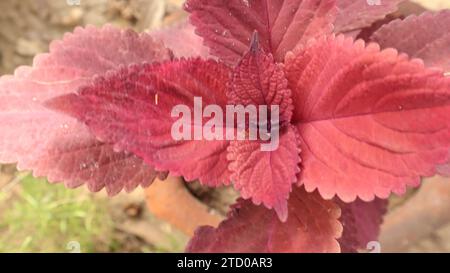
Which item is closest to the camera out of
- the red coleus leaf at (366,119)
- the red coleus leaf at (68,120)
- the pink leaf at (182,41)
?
the red coleus leaf at (366,119)

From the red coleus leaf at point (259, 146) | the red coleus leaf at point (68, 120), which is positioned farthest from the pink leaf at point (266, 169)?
the red coleus leaf at point (68, 120)

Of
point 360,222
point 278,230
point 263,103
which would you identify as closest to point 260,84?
point 263,103

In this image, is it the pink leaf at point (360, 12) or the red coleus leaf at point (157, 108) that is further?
the pink leaf at point (360, 12)

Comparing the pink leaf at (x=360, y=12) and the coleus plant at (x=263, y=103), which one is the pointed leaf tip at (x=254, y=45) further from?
the pink leaf at (x=360, y=12)

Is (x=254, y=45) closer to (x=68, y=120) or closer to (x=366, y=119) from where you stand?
(x=366, y=119)

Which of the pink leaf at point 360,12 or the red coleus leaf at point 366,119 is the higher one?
the pink leaf at point 360,12
